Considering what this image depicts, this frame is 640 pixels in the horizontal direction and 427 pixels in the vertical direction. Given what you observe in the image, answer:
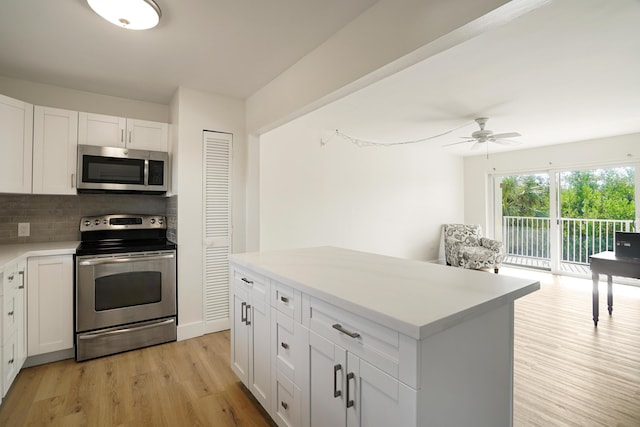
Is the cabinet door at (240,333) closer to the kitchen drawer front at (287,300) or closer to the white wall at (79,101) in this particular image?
the kitchen drawer front at (287,300)

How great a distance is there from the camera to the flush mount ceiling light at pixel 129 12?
1651 millimetres

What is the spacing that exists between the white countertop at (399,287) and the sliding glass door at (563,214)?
5.23m

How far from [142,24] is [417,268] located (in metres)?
2.17

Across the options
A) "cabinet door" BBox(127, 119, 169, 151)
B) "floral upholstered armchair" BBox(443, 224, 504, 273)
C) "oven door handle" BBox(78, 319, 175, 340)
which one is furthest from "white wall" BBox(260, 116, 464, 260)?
"oven door handle" BBox(78, 319, 175, 340)

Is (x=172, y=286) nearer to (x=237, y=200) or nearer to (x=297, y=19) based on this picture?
(x=237, y=200)

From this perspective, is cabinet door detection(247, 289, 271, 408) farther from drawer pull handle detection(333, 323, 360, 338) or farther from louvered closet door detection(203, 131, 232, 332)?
louvered closet door detection(203, 131, 232, 332)

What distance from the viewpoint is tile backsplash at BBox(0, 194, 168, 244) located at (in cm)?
272

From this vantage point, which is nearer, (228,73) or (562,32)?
(562,32)

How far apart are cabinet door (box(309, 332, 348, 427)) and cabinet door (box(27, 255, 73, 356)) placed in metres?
2.29

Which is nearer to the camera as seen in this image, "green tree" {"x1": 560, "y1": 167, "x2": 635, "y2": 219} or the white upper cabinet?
the white upper cabinet

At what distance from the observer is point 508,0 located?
1129 mm

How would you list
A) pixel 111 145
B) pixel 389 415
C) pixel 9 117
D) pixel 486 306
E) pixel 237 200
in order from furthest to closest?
pixel 237 200 → pixel 111 145 → pixel 9 117 → pixel 486 306 → pixel 389 415

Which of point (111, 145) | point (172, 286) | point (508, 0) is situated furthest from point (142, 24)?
point (172, 286)

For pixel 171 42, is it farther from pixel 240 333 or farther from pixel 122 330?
pixel 122 330
